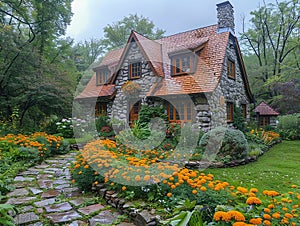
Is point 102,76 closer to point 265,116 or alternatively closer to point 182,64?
point 182,64

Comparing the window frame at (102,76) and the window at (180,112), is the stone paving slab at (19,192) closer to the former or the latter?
the window at (180,112)

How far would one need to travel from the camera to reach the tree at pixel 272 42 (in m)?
18.3

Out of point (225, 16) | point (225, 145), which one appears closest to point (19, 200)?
point (225, 145)

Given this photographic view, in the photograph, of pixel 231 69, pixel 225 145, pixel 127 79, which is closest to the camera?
pixel 225 145

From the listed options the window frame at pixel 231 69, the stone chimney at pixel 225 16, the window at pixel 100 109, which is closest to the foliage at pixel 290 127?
the window frame at pixel 231 69

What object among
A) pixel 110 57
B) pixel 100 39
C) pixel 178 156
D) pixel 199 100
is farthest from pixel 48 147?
pixel 100 39

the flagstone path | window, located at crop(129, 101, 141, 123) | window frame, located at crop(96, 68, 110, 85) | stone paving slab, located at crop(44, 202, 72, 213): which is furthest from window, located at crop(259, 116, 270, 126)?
stone paving slab, located at crop(44, 202, 72, 213)

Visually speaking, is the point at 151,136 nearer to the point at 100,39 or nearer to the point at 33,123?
the point at 33,123

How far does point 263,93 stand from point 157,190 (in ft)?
63.9

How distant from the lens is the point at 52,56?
17797 millimetres

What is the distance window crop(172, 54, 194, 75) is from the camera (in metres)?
10.5

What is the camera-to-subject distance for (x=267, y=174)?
20.0ft

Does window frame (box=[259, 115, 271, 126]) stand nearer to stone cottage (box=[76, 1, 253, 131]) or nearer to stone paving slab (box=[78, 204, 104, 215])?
stone cottage (box=[76, 1, 253, 131])

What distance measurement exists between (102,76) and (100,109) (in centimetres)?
232
